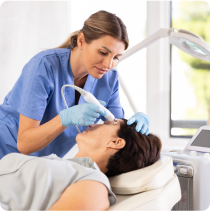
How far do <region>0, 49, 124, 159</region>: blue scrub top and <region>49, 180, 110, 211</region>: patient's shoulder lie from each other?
1.76 feet

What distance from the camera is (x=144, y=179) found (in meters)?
1.02

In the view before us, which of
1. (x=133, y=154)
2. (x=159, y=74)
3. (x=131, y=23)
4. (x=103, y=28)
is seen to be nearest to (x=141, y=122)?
(x=133, y=154)

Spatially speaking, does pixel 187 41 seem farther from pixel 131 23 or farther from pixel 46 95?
pixel 131 23

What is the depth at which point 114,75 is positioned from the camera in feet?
5.52

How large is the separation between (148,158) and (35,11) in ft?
5.44

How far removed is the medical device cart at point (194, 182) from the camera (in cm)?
119

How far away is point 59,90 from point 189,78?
1.67m

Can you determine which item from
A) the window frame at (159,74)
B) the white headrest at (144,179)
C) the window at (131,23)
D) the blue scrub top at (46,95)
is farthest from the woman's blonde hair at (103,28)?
the window frame at (159,74)

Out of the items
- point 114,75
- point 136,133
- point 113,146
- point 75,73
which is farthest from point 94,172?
point 114,75

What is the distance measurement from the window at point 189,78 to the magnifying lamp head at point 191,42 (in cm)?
109

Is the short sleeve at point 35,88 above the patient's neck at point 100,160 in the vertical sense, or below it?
above

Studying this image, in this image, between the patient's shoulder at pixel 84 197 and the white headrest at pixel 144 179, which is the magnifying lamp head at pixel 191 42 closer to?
the white headrest at pixel 144 179

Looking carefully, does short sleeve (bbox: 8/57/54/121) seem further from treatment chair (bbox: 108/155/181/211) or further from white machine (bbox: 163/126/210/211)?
white machine (bbox: 163/126/210/211)

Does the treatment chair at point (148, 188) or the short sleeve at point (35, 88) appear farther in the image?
the short sleeve at point (35, 88)
